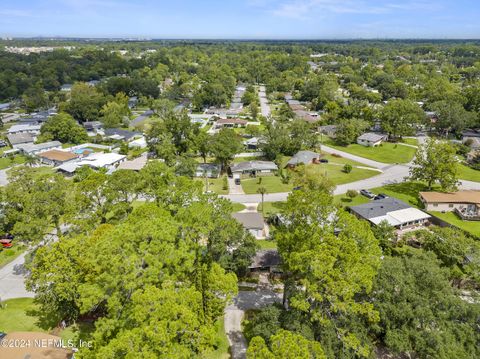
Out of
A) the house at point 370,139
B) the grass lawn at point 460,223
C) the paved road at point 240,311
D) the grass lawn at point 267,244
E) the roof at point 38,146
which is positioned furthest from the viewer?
the house at point 370,139

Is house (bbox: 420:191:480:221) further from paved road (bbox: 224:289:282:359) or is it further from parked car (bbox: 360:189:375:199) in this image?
paved road (bbox: 224:289:282:359)

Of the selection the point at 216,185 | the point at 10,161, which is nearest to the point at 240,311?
the point at 216,185

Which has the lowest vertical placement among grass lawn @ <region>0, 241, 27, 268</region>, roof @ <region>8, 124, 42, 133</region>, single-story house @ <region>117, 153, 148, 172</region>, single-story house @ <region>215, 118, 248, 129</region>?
grass lawn @ <region>0, 241, 27, 268</region>

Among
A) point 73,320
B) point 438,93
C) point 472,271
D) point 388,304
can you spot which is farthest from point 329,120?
point 73,320

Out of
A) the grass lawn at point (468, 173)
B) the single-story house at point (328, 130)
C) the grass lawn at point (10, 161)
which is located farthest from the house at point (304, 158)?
the grass lawn at point (10, 161)

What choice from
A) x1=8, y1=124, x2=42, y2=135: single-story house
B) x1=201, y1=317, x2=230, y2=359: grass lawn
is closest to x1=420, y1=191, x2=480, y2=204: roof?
x1=201, y1=317, x2=230, y2=359: grass lawn

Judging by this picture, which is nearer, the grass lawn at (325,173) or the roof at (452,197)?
the roof at (452,197)

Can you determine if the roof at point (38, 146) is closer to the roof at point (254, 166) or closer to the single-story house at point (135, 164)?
the single-story house at point (135, 164)

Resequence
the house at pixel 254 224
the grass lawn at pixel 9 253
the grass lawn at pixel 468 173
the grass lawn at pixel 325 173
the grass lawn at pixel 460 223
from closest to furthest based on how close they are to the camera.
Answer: the grass lawn at pixel 9 253
the house at pixel 254 224
the grass lawn at pixel 460 223
the grass lawn at pixel 325 173
the grass lawn at pixel 468 173
